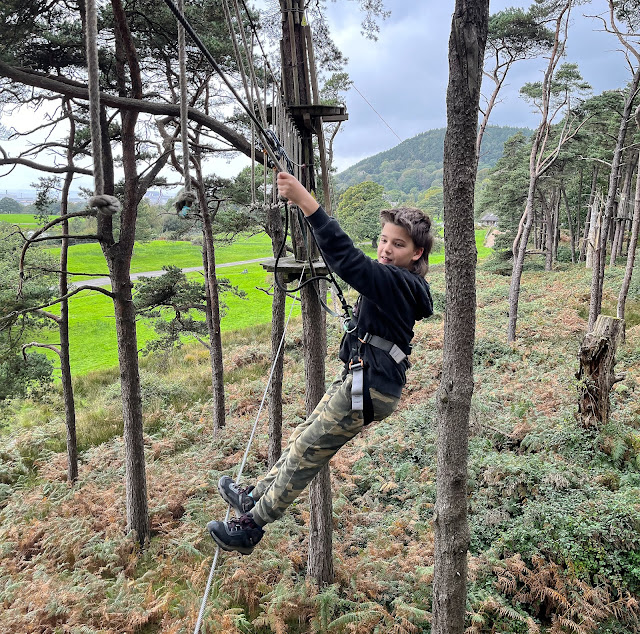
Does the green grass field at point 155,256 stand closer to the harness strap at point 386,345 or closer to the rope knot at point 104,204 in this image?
the harness strap at point 386,345

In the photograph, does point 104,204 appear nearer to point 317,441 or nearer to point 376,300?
point 376,300

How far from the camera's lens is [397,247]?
2.61m

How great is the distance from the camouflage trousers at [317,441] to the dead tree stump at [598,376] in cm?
513

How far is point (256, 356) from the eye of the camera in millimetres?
17234

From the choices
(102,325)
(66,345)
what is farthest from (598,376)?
(102,325)

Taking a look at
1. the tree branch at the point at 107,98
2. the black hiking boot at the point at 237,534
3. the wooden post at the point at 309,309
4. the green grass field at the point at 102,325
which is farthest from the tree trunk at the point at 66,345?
the green grass field at the point at 102,325

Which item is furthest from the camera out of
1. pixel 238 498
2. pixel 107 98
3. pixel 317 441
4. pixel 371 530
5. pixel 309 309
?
pixel 371 530

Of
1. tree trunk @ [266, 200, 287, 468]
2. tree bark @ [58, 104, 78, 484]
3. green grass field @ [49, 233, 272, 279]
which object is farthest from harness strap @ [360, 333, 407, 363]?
green grass field @ [49, 233, 272, 279]

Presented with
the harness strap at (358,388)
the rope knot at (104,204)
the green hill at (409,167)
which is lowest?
the harness strap at (358,388)

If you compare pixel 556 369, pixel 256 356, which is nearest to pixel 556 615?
pixel 556 369

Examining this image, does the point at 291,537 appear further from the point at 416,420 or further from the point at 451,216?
the point at 451,216

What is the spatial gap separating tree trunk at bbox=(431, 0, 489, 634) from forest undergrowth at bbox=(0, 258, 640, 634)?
175 centimetres

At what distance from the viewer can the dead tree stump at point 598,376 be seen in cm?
633

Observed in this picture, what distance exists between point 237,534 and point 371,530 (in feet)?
11.0
